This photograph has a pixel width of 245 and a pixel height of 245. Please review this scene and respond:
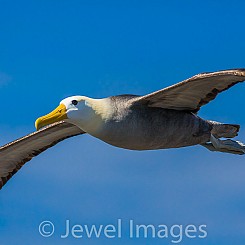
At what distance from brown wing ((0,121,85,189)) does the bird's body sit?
9.38ft

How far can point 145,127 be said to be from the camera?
15.4 meters

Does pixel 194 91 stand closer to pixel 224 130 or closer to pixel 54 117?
pixel 224 130

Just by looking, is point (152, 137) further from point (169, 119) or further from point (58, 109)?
point (58, 109)

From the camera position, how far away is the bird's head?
50.0ft

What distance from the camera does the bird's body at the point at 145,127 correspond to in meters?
15.1

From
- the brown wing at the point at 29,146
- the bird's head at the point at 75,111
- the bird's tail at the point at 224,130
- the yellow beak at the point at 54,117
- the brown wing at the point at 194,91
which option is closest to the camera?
the brown wing at the point at 194,91

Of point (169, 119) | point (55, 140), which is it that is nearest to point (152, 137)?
point (169, 119)

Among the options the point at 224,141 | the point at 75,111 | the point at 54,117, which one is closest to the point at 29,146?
the point at 54,117

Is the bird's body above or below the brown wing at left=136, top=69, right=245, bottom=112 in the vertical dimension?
below

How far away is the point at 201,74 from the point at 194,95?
1.03 metres

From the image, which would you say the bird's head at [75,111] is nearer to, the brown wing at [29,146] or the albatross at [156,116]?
the albatross at [156,116]

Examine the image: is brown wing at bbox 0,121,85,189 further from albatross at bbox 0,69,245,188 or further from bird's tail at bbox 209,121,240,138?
bird's tail at bbox 209,121,240,138

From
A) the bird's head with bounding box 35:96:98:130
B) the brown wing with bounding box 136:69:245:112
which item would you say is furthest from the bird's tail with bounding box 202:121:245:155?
the bird's head with bounding box 35:96:98:130

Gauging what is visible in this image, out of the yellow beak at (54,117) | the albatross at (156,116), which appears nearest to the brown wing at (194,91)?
the albatross at (156,116)
